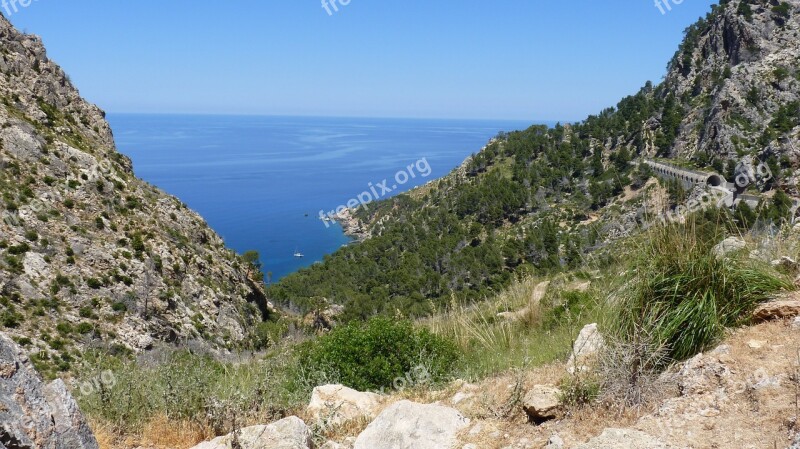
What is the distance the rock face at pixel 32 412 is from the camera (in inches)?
109

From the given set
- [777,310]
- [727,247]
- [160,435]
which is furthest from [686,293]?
[160,435]

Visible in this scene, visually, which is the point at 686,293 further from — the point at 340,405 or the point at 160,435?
the point at 160,435

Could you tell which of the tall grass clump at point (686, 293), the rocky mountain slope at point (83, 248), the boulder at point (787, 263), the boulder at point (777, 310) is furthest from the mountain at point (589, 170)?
the boulder at point (777, 310)

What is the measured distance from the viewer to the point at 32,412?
293cm

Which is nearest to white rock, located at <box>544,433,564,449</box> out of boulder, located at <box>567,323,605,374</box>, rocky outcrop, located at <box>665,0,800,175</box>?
boulder, located at <box>567,323,605,374</box>

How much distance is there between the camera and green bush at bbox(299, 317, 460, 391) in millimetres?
5668

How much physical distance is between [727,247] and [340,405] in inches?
129

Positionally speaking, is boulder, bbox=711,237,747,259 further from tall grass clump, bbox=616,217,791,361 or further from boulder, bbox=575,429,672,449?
boulder, bbox=575,429,672,449

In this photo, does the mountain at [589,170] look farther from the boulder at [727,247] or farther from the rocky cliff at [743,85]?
the boulder at [727,247]

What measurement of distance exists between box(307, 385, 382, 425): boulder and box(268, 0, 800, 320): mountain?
1208 inches

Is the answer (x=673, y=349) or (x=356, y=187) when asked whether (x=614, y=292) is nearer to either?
(x=673, y=349)

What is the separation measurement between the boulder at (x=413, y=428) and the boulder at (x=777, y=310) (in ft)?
7.25

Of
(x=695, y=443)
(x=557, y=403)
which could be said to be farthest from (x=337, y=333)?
(x=695, y=443)

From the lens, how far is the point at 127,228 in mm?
24781
